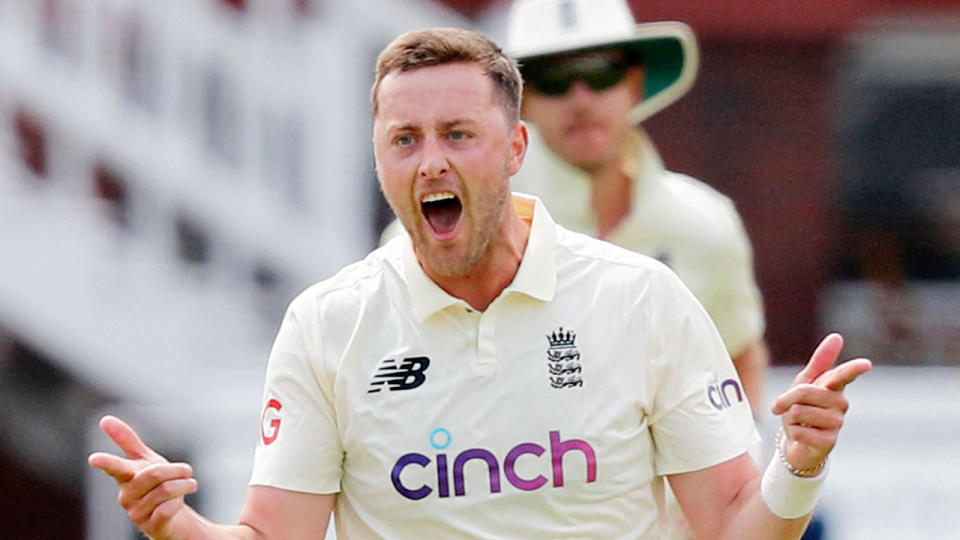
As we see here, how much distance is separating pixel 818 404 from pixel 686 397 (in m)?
0.35

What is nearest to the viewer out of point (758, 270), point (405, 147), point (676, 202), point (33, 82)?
point (405, 147)

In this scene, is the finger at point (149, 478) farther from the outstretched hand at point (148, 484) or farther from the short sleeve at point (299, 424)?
the short sleeve at point (299, 424)

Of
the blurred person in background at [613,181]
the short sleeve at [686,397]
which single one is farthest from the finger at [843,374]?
the blurred person in background at [613,181]

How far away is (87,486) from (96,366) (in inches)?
30.6

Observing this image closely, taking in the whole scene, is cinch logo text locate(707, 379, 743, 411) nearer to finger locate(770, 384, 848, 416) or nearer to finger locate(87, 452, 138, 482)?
finger locate(770, 384, 848, 416)

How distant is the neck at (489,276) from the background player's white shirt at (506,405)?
4 cm

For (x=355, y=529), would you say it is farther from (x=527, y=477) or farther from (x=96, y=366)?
(x=96, y=366)

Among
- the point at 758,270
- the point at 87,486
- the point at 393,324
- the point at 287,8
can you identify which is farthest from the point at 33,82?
the point at 393,324

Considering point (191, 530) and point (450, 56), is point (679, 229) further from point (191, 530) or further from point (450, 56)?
point (191, 530)

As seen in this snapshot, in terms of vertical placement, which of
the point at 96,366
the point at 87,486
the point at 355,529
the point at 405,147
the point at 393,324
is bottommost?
the point at 87,486

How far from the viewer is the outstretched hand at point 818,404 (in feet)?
10.4

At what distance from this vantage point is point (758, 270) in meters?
10.2

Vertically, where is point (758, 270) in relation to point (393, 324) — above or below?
below

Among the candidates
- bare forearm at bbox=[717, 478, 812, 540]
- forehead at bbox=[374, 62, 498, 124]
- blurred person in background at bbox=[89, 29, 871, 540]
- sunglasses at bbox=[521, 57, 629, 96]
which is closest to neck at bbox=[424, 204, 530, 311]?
blurred person in background at bbox=[89, 29, 871, 540]
